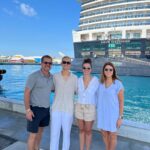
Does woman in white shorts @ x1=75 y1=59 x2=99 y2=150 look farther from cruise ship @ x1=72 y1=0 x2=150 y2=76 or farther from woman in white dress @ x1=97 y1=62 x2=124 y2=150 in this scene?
cruise ship @ x1=72 y1=0 x2=150 y2=76

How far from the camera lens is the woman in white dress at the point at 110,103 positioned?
266cm

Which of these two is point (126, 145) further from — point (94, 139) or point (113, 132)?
point (113, 132)

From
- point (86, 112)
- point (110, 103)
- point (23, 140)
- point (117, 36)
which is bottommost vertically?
point (23, 140)

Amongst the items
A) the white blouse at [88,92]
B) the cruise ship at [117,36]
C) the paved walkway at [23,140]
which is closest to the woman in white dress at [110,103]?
the white blouse at [88,92]

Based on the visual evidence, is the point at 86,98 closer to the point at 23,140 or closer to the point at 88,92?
the point at 88,92

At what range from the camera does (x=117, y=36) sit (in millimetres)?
34531

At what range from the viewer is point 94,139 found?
3.50 m

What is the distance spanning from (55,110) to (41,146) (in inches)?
31.2

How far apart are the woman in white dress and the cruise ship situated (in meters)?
27.9

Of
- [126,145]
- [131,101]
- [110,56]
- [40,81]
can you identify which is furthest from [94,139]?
[110,56]

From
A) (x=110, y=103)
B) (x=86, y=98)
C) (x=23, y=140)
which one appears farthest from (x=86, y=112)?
(x=23, y=140)

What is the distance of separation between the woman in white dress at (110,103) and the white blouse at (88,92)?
7cm

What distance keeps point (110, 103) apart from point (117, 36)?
3317cm

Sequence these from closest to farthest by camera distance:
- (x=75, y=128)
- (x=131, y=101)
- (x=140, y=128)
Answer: (x=140, y=128)
(x=75, y=128)
(x=131, y=101)
